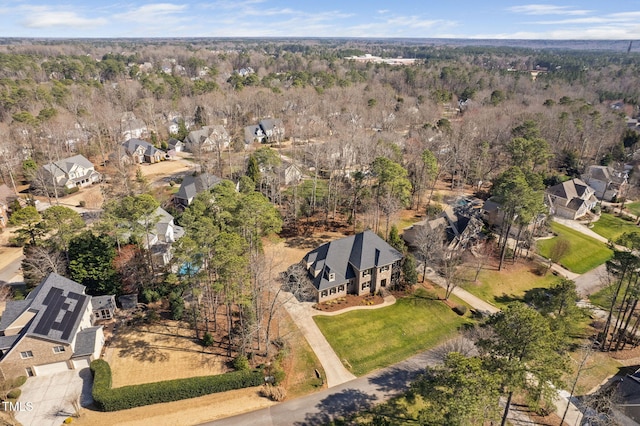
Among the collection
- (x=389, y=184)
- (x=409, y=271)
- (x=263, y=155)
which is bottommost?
(x=409, y=271)

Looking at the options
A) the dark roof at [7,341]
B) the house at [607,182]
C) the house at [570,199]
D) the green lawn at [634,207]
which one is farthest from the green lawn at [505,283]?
the dark roof at [7,341]

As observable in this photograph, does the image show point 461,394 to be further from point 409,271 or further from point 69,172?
point 69,172

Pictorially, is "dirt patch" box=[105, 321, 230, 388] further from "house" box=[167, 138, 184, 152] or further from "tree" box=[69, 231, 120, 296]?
"house" box=[167, 138, 184, 152]

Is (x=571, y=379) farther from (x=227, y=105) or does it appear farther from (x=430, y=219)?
(x=227, y=105)

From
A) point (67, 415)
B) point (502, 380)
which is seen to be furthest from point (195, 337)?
point (502, 380)

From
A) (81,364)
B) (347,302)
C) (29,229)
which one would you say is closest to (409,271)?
(347,302)

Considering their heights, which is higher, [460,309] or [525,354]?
[525,354]

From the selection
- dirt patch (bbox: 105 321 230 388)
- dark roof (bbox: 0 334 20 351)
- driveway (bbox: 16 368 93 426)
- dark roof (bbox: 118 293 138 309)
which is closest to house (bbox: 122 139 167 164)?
dark roof (bbox: 118 293 138 309)
